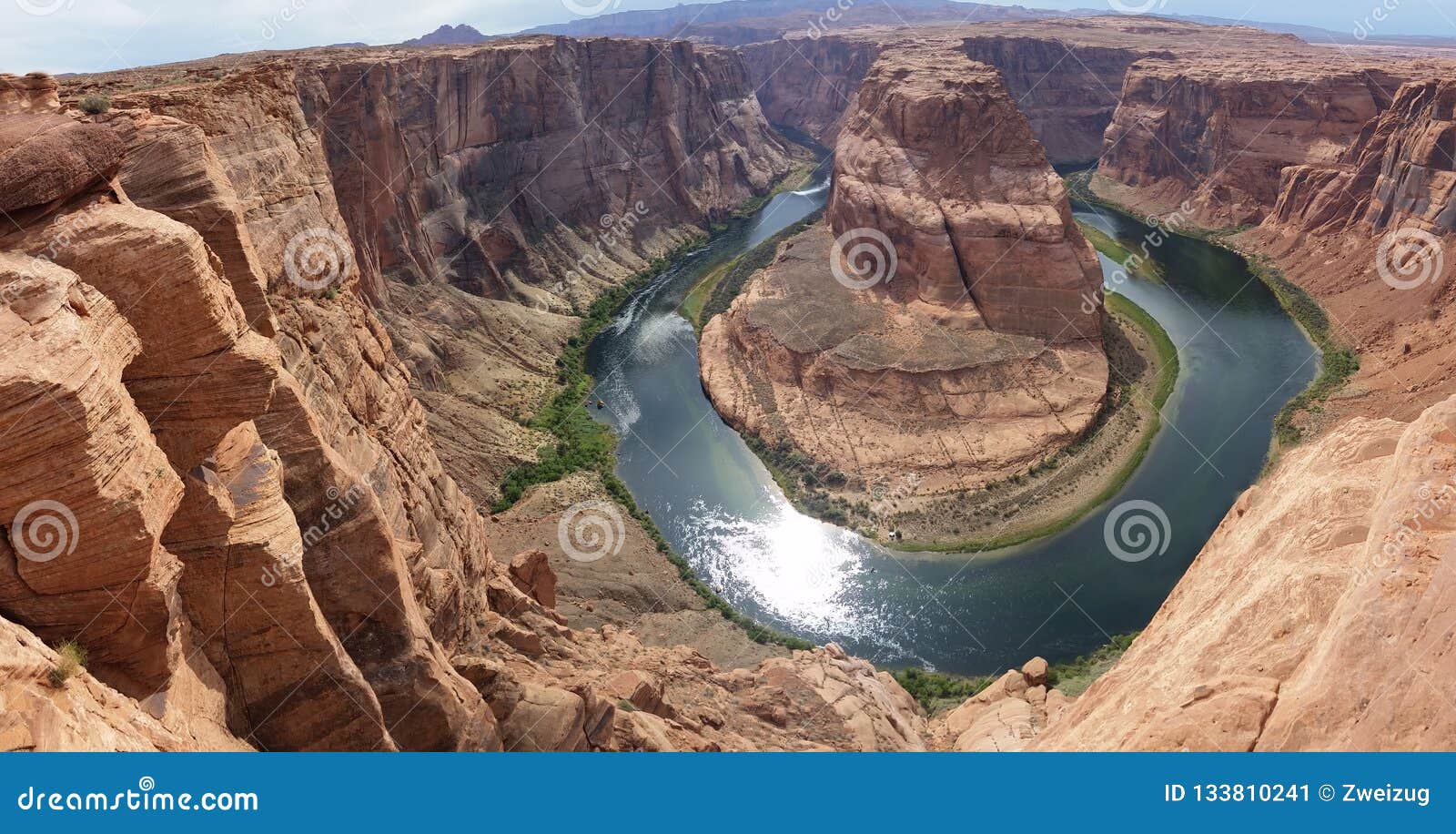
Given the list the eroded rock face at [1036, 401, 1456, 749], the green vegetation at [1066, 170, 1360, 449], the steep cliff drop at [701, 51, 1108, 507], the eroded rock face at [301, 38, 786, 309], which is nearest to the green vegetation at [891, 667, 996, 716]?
the eroded rock face at [1036, 401, 1456, 749]

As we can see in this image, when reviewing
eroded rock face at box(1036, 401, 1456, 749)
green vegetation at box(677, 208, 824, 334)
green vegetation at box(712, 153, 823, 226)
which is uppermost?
green vegetation at box(712, 153, 823, 226)

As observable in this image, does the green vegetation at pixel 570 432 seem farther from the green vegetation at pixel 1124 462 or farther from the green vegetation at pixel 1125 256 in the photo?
the green vegetation at pixel 1125 256

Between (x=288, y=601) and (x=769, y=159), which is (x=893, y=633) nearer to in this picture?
(x=288, y=601)

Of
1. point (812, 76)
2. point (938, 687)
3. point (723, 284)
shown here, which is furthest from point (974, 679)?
point (812, 76)

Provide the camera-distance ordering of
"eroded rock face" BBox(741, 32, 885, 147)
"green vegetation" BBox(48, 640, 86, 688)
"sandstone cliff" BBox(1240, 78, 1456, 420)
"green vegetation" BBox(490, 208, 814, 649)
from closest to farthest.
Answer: "green vegetation" BBox(48, 640, 86, 688) → "green vegetation" BBox(490, 208, 814, 649) → "sandstone cliff" BBox(1240, 78, 1456, 420) → "eroded rock face" BBox(741, 32, 885, 147)

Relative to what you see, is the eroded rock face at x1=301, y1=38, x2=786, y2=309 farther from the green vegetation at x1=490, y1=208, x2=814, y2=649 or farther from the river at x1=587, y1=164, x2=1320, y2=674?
the river at x1=587, y1=164, x2=1320, y2=674
